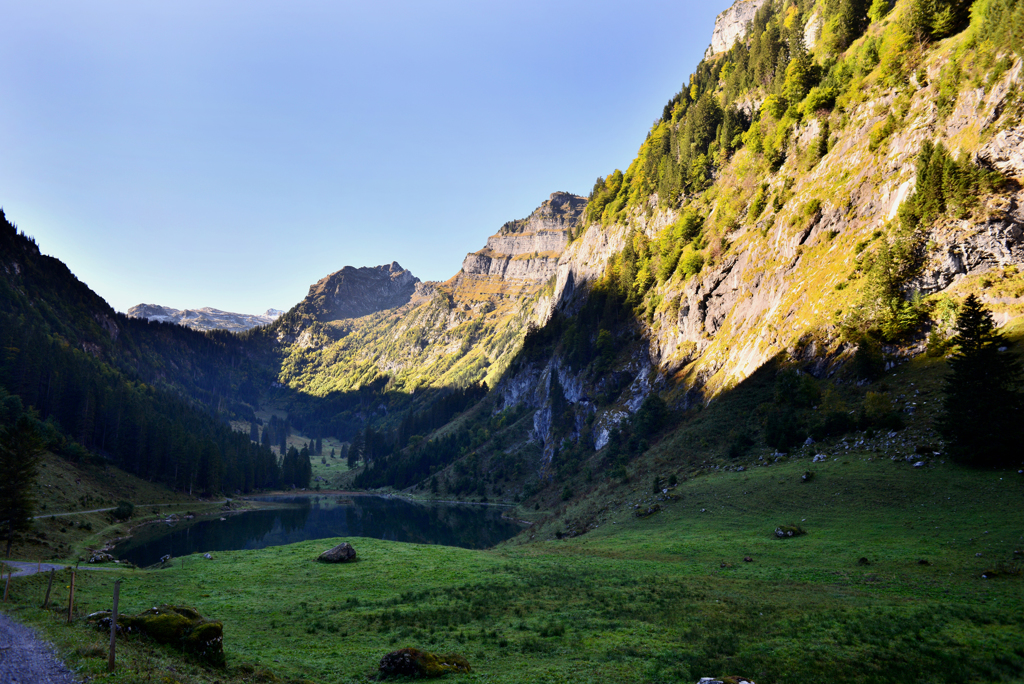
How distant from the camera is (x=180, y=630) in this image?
15.5m

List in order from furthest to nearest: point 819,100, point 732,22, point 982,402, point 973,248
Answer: point 732,22
point 819,100
point 973,248
point 982,402

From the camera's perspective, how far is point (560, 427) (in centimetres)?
11825

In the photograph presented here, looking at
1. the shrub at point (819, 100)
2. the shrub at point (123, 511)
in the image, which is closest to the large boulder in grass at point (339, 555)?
the shrub at point (123, 511)

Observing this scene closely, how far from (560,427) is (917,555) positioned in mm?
94390

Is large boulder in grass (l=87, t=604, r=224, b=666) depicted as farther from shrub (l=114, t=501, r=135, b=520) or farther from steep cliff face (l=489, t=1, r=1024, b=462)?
shrub (l=114, t=501, r=135, b=520)

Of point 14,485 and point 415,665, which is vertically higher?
point 14,485

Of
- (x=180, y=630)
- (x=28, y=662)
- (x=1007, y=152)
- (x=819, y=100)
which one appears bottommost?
(x=180, y=630)

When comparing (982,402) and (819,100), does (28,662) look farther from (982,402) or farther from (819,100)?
(819,100)

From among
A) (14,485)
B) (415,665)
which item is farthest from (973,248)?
(14,485)

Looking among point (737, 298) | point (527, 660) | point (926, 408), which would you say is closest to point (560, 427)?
point (737, 298)

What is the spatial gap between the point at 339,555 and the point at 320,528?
64825 millimetres

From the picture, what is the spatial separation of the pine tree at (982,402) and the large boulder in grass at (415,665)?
38.0 meters

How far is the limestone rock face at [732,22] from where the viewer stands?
18588 cm

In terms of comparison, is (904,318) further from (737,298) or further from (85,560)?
(85,560)
